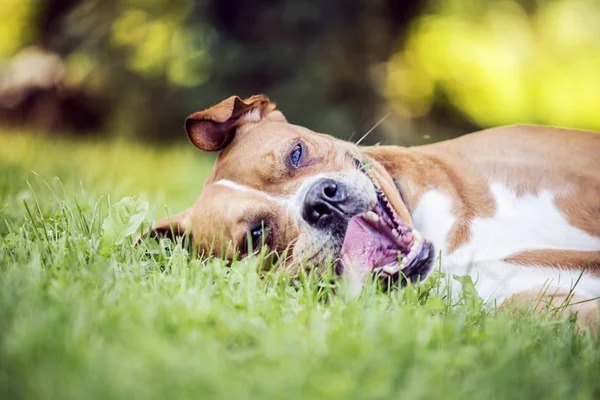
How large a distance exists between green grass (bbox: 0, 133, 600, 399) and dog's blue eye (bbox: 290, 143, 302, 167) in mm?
651

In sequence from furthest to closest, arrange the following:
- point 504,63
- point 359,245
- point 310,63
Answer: point 504,63 < point 310,63 < point 359,245

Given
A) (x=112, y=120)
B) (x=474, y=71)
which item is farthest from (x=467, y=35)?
(x=112, y=120)

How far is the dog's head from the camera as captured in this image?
313cm

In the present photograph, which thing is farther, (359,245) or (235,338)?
(359,245)

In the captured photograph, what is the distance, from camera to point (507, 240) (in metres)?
3.36

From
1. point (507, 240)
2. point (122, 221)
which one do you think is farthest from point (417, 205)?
point (122, 221)

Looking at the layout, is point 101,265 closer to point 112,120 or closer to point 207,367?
point 207,367

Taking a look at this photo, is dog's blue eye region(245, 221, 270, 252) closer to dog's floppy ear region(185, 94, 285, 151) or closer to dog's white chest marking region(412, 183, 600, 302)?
dog's floppy ear region(185, 94, 285, 151)

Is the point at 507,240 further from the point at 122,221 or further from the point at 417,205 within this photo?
the point at 122,221

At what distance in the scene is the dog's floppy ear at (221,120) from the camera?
363 centimetres

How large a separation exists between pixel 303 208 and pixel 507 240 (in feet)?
3.52

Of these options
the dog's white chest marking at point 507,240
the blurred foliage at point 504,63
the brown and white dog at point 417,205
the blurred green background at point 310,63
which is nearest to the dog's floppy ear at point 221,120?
the brown and white dog at point 417,205

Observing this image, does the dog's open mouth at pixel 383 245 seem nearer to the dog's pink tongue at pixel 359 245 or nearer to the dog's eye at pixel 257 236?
the dog's pink tongue at pixel 359 245

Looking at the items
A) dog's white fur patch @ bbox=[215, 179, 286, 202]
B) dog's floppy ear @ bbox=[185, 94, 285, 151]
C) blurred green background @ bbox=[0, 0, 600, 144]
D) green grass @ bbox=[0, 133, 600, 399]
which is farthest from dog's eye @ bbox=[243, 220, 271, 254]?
blurred green background @ bbox=[0, 0, 600, 144]
